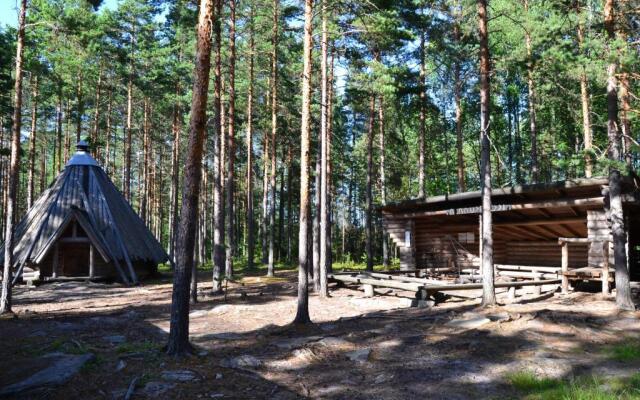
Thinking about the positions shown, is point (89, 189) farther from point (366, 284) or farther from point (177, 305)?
point (177, 305)

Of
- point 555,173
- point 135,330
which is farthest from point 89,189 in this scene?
point 555,173

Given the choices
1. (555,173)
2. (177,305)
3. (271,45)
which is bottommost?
(177,305)

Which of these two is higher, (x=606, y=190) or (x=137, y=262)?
(x=606, y=190)

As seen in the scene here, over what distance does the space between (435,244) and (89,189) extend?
19.2 meters

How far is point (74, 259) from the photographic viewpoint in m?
25.2

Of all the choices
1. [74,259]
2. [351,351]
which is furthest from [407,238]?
[74,259]

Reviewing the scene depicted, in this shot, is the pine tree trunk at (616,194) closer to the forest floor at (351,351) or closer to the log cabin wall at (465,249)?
the forest floor at (351,351)

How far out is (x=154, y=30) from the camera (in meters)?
31.5

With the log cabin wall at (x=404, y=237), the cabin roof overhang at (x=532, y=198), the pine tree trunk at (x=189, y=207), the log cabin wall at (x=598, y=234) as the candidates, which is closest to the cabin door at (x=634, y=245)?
the cabin roof overhang at (x=532, y=198)

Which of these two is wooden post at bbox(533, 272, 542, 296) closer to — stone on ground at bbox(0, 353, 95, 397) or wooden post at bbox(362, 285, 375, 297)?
wooden post at bbox(362, 285, 375, 297)

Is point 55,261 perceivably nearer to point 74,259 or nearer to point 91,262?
point 91,262

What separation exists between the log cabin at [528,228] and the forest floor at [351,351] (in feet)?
7.33

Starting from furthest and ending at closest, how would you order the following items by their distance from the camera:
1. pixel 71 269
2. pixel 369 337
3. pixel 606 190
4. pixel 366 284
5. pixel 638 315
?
pixel 71 269, pixel 366 284, pixel 606 190, pixel 638 315, pixel 369 337

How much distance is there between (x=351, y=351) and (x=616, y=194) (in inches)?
320
